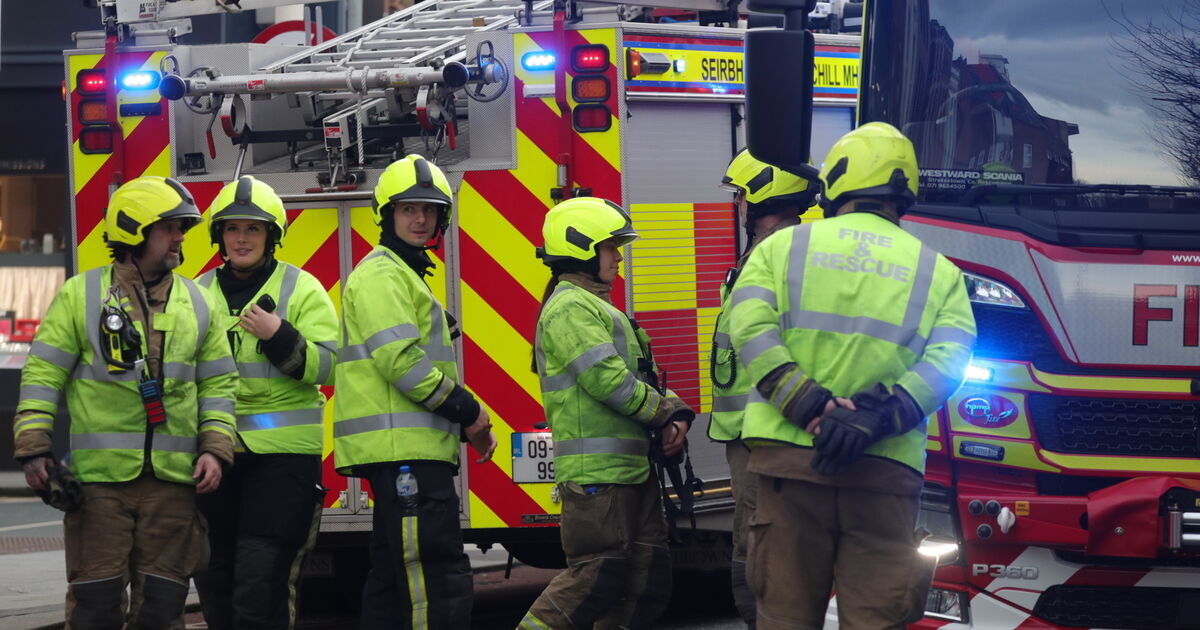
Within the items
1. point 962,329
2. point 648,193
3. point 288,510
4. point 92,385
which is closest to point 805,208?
point 648,193

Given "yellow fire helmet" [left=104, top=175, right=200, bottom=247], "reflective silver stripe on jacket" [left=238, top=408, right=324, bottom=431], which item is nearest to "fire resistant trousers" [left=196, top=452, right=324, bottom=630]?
"reflective silver stripe on jacket" [left=238, top=408, right=324, bottom=431]

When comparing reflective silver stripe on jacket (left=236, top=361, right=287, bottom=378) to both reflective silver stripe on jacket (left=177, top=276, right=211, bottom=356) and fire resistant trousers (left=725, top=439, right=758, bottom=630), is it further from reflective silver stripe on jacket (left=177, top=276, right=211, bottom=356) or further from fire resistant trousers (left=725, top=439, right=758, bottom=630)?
fire resistant trousers (left=725, top=439, right=758, bottom=630)

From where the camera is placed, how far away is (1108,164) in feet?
18.8

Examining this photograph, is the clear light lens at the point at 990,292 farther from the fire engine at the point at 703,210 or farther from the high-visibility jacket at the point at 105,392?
the high-visibility jacket at the point at 105,392

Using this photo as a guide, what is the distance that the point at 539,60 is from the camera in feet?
23.9

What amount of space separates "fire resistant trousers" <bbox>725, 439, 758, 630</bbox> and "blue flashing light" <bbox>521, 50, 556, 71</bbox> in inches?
70.8

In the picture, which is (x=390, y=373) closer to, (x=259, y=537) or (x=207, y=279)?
(x=259, y=537)

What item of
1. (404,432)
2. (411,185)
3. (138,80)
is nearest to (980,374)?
(404,432)

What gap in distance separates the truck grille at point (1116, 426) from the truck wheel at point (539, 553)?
291 centimetres

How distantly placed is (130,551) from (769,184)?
2.62 meters

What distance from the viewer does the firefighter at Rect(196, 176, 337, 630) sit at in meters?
6.39

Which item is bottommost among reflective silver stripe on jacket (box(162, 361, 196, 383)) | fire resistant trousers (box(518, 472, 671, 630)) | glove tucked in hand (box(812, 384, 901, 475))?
fire resistant trousers (box(518, 472, 671, 630))

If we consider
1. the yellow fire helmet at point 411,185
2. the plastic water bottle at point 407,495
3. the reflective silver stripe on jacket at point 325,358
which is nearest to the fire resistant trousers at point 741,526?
the plastic water bottle at point 407,495

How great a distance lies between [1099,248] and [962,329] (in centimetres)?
77
